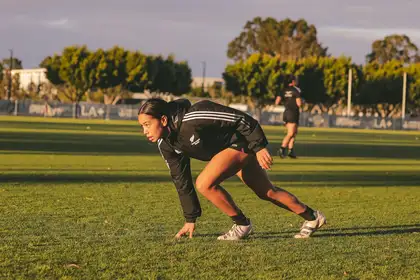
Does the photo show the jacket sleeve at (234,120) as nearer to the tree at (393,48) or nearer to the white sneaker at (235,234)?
the white sneaker at (235,234)

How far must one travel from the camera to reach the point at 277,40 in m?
131

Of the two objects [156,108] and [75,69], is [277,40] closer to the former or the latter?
[75,69]

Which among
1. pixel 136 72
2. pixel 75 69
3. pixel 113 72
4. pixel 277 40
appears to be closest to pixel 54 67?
pixel 75 69

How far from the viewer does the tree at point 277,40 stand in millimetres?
129500

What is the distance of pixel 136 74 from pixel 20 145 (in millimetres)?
72229

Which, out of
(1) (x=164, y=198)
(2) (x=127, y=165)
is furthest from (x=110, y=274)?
(2) (x=127, y=165)

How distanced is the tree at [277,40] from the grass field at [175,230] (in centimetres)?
11243

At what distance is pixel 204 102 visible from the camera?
754 centimetres

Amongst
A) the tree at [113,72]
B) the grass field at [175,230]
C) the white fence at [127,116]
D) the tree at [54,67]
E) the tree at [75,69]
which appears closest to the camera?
the grass field at [175,230]

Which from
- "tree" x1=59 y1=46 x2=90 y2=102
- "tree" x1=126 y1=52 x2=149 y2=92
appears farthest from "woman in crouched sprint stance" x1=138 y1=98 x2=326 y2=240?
"tree" x1=126 y1=52 x2=149 y2=92

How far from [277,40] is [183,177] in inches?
4884

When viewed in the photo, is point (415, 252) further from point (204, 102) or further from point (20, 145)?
point (20, 145)

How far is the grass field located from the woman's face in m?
0.92

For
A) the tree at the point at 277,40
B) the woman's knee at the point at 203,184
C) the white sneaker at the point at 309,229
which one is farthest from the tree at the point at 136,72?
the woman's knee at the point at 203,184
